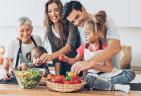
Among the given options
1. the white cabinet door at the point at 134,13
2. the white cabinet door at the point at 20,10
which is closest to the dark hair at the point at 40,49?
the white cabinet door at the point at 20,10

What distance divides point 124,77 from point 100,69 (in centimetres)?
12

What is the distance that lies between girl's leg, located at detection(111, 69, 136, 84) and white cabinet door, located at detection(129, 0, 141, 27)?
0.99 ft

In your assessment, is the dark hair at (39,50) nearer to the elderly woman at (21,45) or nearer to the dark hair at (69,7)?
the elderly woman at (21,45)

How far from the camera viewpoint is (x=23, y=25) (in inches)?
55.4

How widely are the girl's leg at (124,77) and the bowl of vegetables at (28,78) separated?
13.7 inches

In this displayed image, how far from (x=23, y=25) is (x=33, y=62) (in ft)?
0.64

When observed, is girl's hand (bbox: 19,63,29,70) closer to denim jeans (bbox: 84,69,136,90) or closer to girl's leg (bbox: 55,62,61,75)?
girl's leg (bbox: 55,62,61,75)

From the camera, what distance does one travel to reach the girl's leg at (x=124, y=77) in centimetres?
128

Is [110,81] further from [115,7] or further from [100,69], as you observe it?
[115,7]

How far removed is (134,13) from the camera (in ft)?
4.85

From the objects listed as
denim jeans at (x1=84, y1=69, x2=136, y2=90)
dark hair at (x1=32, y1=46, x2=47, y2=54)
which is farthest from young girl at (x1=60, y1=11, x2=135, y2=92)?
dark hair at (x1=32, y1=46, x2=47, y2=54)

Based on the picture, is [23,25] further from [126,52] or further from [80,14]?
[126,52]

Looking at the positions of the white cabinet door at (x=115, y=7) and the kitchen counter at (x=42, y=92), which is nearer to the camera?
the kitchen counter at (x=42, y=92)

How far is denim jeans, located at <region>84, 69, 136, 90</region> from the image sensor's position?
127cm
